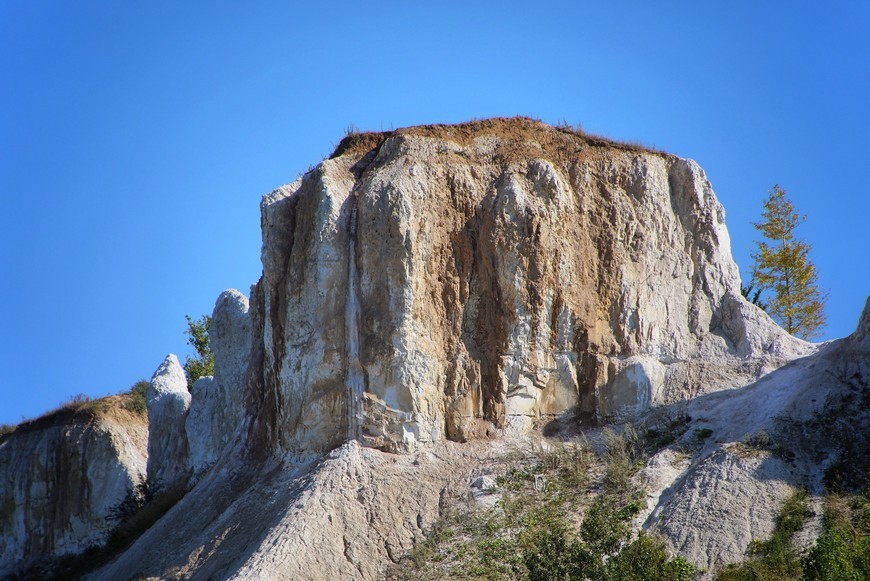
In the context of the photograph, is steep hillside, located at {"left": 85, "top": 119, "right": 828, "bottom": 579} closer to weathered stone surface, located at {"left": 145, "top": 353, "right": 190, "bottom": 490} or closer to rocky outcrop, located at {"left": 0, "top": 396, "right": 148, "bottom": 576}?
weathered stone surface, located at {"left": 145, "top": 353, "right": 190, "bottom": 490}

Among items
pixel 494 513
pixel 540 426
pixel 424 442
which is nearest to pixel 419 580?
pixel 494 513

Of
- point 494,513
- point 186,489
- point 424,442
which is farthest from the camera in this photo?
point 186,489

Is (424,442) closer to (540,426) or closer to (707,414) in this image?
(540,426)

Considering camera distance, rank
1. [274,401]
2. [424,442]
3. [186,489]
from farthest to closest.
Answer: [186,489], [274,401], [424,442]

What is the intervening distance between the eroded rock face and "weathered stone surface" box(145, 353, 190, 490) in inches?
426

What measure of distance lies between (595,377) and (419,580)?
6499mm

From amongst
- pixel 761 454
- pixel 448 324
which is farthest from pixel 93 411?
pixel 761 454

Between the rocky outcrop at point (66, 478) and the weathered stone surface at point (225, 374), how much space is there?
6076 mm

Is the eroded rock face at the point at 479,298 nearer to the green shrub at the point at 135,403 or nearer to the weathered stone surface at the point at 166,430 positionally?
the weathered stone surface at the point at 166,430

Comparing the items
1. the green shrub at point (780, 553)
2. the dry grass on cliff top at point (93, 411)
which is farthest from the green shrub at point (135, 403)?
the green shrub at point (780, 553)

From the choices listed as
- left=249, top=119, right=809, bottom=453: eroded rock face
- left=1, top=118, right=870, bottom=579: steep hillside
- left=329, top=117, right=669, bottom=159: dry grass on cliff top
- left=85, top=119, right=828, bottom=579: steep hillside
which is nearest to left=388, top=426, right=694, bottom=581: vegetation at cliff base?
left=1, top=118, right=870, bottom=579: steep hillside

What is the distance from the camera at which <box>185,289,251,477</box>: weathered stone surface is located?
3284 cm

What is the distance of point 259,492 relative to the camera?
2333 cm

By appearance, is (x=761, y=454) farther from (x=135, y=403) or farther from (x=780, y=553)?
(x=135, y=403)
